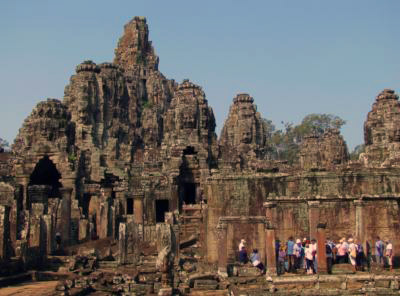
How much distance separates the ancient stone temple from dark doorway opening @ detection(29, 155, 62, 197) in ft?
0.27

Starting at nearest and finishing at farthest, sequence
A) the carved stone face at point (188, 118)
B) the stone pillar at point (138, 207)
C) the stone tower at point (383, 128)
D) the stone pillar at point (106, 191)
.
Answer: the stone pillar at point (138, 207), the stone pillar at point (106, 191), the stone tower at point (383, 128), the carved stone face at point (188, 118)

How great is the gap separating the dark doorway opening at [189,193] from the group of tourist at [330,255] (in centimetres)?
1913

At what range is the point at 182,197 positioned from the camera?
1491 inches

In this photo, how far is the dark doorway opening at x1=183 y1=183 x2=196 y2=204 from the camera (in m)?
39.1

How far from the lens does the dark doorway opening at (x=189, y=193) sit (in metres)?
39.1

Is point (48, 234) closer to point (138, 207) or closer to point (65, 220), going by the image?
point (65, 220)

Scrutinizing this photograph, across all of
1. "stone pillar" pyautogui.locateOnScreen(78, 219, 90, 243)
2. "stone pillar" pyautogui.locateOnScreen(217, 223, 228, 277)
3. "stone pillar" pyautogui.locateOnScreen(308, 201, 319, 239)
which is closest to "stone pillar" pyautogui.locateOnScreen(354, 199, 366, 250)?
"stone pillar" pyautogui.locateOnScreen(308, 201, 319, 239)

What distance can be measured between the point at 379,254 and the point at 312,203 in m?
2.56

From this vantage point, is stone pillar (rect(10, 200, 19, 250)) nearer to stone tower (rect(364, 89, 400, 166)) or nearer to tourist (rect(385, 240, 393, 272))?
tourist (rect(385, 240, 393, 272))

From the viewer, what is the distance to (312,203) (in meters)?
19.9

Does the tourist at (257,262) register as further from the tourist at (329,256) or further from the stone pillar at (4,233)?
the stone pillar at (4,233)

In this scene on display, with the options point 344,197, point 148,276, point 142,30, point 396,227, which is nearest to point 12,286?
point 148,276

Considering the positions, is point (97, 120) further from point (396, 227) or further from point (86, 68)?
point (396, 227)

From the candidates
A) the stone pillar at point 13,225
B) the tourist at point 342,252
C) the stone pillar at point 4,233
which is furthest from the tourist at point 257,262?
the stone pillar at point 13,225
